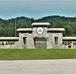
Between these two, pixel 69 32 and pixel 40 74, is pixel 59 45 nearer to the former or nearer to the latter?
pixel 40 74

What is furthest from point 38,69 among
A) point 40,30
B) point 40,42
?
point 40,42

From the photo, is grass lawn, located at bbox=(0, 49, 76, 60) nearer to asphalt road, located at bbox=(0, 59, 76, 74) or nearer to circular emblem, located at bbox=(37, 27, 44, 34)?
asphalt road, located at bbox=(0, 59, 76, 74)

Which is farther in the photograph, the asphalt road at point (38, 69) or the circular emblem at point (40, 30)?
the circular emblem at point (40, 30)

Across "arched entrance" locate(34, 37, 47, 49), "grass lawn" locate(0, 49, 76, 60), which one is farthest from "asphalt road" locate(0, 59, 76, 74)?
"arched entrance" locate(34, 37, 47, 49)

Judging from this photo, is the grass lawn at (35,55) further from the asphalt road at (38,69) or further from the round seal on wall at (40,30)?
the round seal on wall at (40,30)

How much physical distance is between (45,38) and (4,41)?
7.76 metres

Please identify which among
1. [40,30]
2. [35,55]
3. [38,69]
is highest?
[40,30]

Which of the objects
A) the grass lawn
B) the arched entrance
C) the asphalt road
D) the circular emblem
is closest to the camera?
the asphalt road

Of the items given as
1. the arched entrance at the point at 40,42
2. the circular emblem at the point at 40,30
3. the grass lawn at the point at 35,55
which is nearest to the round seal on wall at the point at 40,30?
the circular emblem at the point at 40,30

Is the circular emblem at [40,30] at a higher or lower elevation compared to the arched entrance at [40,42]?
higher

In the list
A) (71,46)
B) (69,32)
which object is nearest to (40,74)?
(71,46)

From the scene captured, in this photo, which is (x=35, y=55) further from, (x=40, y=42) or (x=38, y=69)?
(x=40, y=42)

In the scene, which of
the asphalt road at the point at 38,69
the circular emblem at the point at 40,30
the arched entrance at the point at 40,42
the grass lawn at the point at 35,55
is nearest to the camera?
the asphalt road at the point at 38,69

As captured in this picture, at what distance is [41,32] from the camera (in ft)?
177
